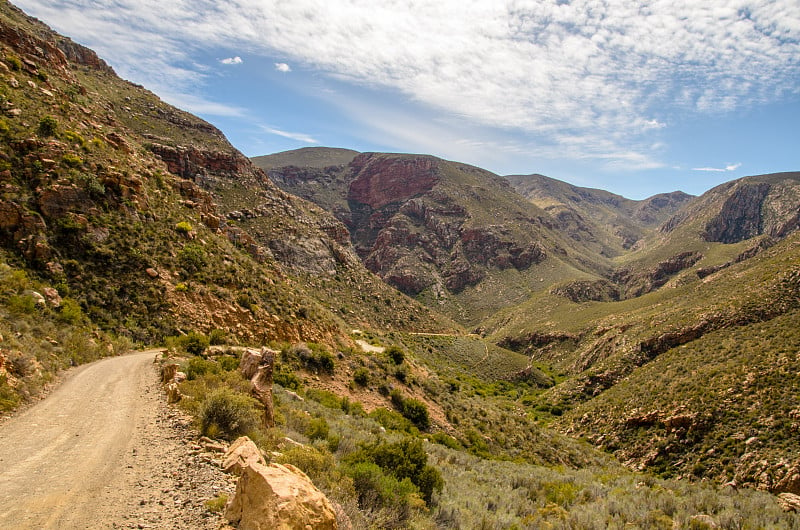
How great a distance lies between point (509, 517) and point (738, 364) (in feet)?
99.6

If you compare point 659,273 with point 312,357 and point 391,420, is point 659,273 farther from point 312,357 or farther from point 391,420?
point 312,357

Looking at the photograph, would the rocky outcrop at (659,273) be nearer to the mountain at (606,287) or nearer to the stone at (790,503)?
the mountain at (606,287)

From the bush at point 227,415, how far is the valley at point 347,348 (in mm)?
39

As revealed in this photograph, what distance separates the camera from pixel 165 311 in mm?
16484

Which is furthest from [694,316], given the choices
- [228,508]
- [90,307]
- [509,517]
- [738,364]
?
[90,307]

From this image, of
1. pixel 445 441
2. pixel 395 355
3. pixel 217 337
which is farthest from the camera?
pixel 395 355

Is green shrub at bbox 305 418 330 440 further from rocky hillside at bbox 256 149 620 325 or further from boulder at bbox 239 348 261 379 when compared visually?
rocky hillside at bbox 256 149 620 325

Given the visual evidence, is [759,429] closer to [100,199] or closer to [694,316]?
[694,316]

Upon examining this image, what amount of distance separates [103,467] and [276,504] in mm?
3836

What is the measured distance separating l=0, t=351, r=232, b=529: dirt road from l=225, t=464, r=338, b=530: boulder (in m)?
0.57

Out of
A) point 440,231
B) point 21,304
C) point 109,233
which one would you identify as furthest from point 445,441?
point 440,231

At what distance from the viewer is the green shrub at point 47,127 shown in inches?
704

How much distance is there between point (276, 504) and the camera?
395 centimetres

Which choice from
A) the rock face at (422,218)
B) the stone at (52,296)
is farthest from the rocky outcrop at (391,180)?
the stone at (52,296)
